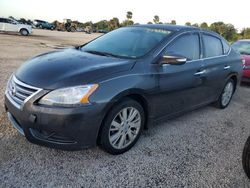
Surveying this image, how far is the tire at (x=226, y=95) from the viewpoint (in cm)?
521

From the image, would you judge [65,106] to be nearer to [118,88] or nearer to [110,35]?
[118,88]

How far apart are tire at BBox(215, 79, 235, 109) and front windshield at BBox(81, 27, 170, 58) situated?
2099 mm

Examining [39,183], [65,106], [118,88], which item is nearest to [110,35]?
[118,88]

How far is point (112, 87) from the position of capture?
9.33ft

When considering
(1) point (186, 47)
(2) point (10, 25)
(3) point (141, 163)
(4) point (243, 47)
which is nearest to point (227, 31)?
(2) point (10, 25)

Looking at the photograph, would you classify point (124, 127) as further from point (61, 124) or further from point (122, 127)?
point (61, 124)

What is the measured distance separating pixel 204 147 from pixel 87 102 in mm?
1868

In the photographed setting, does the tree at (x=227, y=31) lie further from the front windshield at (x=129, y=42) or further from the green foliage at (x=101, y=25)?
the front windshield at (x=129, y=42)

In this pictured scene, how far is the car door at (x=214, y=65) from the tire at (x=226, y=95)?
262 millimetres

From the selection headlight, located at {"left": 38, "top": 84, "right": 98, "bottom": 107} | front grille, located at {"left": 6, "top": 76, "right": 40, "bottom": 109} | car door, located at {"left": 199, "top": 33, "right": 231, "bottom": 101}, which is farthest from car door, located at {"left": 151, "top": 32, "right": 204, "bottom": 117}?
front grille, located at {"left": 6, "top": 76, "right": 40, "bottom": 109}

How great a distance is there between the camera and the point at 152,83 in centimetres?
331

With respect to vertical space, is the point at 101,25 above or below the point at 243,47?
above

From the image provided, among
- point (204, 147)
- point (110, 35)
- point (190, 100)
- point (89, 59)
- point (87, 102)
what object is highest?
point (110, 35)

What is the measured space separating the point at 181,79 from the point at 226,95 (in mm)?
2049
